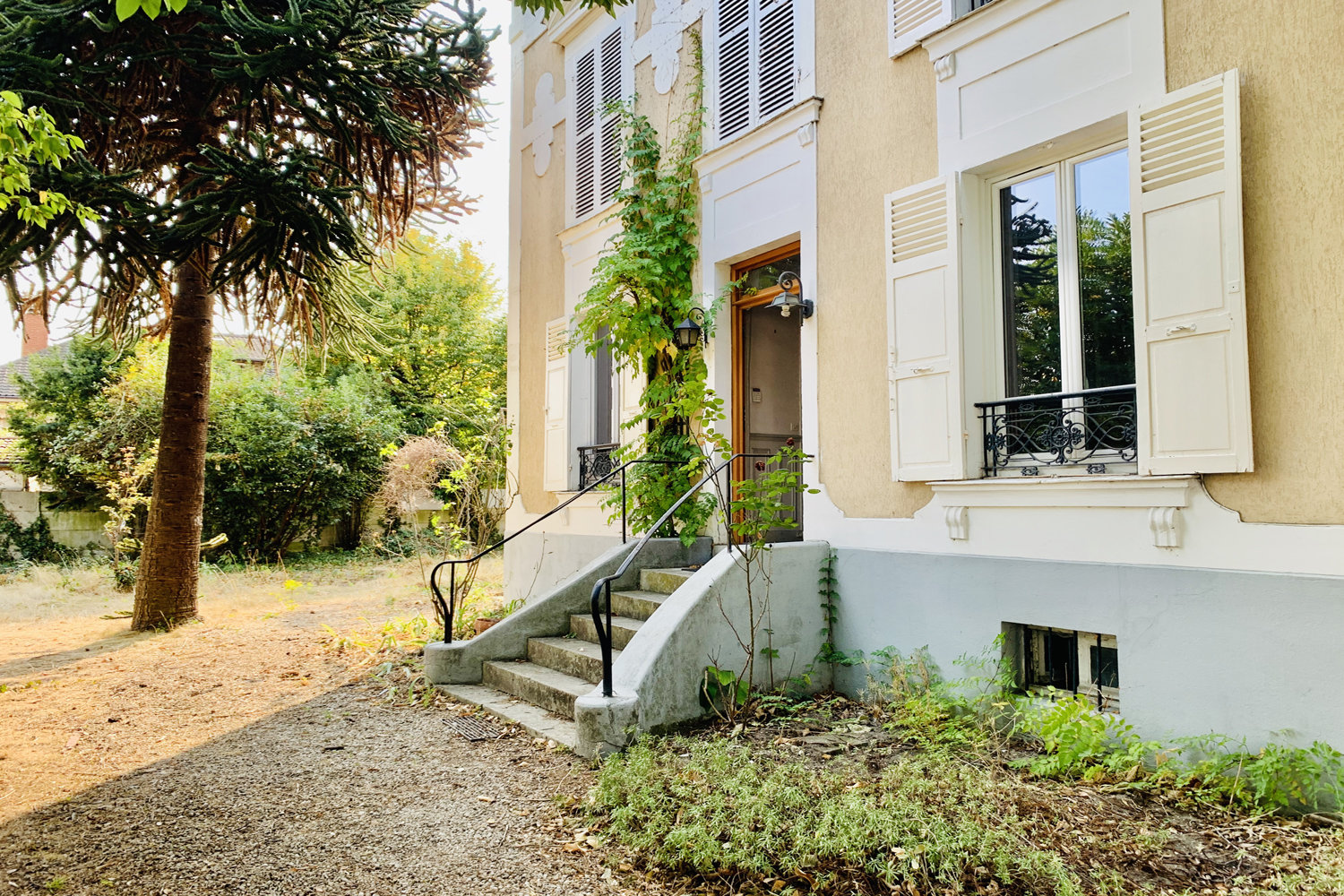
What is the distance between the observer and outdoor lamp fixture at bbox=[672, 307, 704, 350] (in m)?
6.86

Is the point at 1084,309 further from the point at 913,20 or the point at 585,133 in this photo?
the point at 585,133

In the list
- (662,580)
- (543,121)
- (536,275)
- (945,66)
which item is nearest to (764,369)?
(662,580)

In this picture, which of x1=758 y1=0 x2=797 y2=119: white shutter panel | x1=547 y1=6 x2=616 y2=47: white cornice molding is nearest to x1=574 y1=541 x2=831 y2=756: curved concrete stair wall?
x1=758 y1=0 x2=797 y2=119: white shutter panel

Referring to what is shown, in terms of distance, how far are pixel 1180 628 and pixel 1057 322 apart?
5.81 feet

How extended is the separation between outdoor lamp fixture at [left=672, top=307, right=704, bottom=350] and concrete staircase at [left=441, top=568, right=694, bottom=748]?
1890mm

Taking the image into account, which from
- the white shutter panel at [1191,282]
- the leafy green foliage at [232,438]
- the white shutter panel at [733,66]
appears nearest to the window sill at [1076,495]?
the white shutter panel at [1191,282]

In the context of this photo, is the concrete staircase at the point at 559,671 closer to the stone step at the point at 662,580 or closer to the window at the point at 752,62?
the stone step at the point at 662,580

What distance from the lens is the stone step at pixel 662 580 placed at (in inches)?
242

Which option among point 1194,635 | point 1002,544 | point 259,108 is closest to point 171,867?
point 1002,544

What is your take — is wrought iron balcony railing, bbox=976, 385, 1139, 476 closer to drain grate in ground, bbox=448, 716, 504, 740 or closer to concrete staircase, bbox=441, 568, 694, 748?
concrete staircase, bbox=441, 568, 694, 748

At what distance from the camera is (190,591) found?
8930mm

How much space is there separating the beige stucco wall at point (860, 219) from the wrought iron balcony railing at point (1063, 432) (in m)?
0.54

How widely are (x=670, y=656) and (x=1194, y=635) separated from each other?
261 centimetres

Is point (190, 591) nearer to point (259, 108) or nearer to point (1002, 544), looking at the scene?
point (259, 108)
